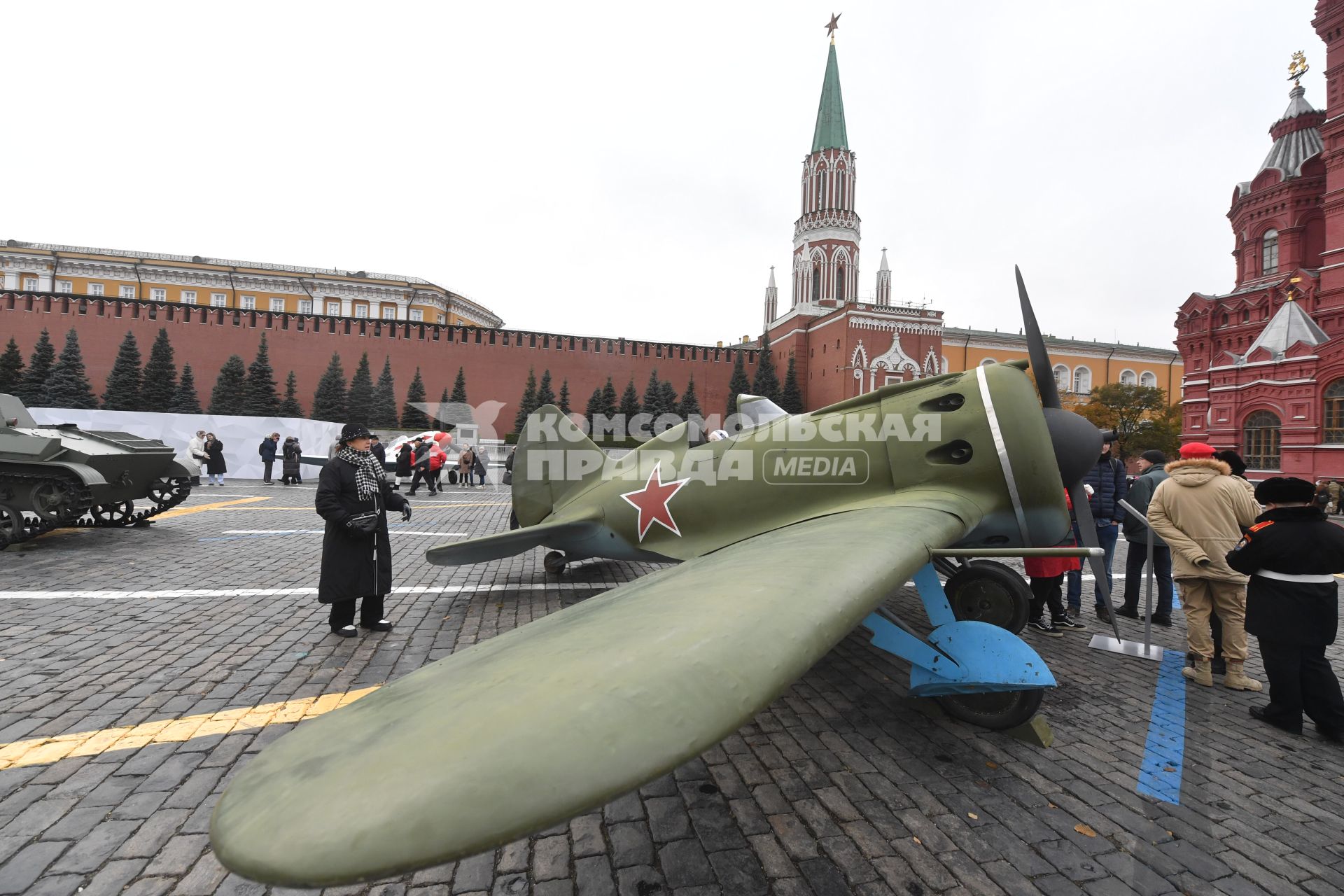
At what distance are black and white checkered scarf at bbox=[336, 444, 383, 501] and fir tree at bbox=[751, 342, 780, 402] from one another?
131 ft

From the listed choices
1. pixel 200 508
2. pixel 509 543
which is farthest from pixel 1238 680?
pixel 200 508

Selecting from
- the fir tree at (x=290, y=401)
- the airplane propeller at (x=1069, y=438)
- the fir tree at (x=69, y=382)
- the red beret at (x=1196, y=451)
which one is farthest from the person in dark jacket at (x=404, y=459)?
the fir tree at (x=69, y=382)

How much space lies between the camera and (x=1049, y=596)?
17.9ft

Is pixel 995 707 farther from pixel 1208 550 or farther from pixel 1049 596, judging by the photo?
pixel 1049 596

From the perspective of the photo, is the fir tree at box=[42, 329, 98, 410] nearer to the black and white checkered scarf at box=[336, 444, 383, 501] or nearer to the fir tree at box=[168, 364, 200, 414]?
the fir tree at box=[168, 364, 200, 414]

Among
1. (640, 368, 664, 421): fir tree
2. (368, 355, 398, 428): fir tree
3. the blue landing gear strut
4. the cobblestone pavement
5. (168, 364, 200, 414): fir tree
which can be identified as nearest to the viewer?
the cobblestone pavement

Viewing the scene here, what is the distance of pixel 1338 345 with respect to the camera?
79.9ft

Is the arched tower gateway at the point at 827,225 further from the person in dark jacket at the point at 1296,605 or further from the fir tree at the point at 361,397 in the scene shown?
the person in dark jacket at the point at 1296,605

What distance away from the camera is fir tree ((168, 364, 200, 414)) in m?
35.2

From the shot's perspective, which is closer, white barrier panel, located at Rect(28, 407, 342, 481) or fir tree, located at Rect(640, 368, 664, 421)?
white barrier panel, located at Rect(28, 407, 342, 481)

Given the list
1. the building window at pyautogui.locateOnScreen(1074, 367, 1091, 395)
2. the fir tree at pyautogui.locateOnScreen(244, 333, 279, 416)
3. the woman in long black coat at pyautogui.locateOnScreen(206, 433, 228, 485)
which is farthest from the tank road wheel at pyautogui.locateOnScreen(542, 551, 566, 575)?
the building window at pyautogui.locateOnScreen(1074, 367, 1091, 395)

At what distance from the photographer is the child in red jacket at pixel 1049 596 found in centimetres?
522

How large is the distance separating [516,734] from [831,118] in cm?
6859

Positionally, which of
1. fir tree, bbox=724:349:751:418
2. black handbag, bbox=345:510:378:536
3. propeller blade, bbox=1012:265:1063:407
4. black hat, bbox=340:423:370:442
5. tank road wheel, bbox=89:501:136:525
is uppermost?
fir tree, bbox=724:349:751:418
